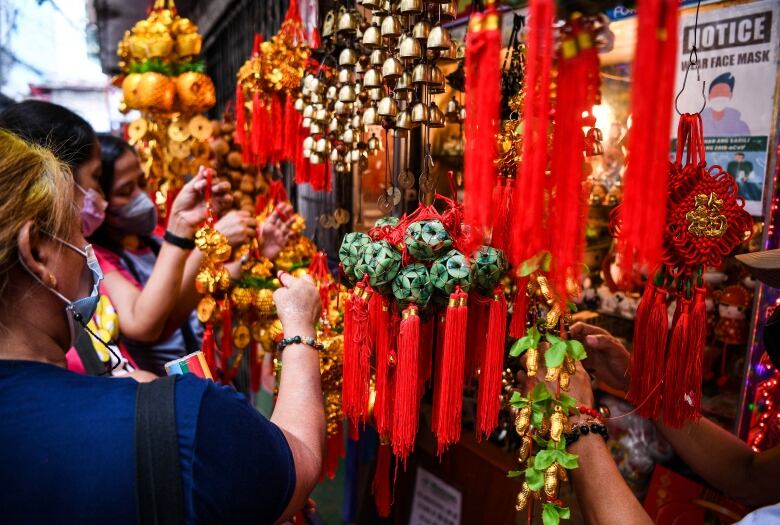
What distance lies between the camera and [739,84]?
1.54m

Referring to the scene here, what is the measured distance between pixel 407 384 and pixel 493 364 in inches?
6.1

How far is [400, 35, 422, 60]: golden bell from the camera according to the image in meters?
0.95

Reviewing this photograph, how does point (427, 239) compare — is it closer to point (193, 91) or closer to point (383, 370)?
point (383, 370)

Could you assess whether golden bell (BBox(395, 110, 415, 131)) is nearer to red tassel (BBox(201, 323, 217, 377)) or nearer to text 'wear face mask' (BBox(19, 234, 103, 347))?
text 'wear face mask' (BBox(19, 234, 103, 347))

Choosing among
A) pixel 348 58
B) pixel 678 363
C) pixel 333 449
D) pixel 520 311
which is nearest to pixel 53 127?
pixel 348 58

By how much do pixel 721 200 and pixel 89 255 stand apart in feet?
3.57

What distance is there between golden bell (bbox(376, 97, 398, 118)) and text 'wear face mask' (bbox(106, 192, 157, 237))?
45.7 inches

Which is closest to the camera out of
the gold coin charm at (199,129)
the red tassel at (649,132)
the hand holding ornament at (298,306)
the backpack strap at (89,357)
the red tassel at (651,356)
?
the red tassel at (649,132)

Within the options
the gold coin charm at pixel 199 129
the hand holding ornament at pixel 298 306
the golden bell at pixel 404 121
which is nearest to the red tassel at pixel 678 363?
the golden bell at pixel 404 121

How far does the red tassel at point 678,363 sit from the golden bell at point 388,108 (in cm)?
65

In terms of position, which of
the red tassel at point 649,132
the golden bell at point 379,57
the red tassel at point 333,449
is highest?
the golden bell at point 379,57

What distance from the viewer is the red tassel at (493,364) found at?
924mm

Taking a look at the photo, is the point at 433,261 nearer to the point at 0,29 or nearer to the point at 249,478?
the point at 249,478

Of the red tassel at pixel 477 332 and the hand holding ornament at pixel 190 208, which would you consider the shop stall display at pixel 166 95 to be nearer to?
the hand holding ornament at pixel 190 208
